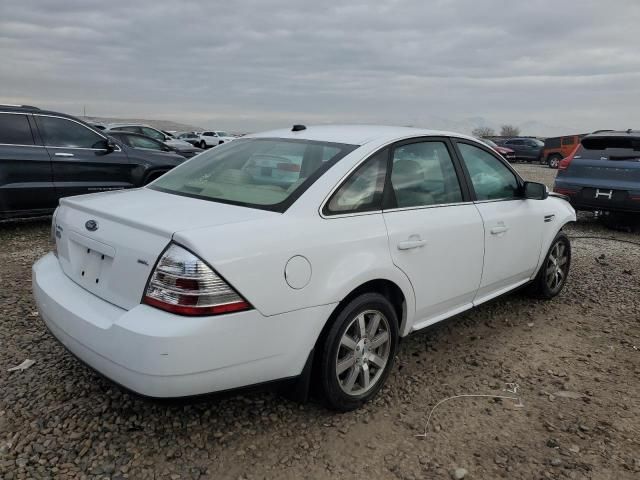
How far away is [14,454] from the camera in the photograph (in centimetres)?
242

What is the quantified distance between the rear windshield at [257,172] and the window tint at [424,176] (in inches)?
13.6

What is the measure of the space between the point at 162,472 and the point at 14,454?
71cm

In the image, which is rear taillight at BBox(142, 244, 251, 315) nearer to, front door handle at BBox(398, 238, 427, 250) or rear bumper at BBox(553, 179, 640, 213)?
front door handle at BBox(398, 238, 427, 250)

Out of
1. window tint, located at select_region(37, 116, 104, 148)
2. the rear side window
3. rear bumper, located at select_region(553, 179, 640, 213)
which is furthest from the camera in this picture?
the rear side window

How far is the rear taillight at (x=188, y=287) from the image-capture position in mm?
2166

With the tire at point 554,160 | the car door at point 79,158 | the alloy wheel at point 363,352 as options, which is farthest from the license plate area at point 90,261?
the tire at point 554,160

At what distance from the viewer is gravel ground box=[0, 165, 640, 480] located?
2430 mm

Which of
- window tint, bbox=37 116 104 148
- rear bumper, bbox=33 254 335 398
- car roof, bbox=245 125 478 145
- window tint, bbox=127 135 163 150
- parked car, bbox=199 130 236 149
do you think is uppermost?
car roof, bbox=245 125 478 145

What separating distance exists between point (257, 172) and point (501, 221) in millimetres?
1798

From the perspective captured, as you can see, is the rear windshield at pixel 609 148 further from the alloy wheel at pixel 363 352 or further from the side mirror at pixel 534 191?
the alloy wheel at pixel 363 352

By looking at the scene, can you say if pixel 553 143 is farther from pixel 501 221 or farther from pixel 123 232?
pixel 123 232

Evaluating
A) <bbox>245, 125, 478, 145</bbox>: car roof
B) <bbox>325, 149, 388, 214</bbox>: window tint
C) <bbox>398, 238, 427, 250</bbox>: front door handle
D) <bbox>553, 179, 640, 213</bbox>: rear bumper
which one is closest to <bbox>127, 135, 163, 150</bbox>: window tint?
<bbox>553, 179, 640, 213</bbox>: rear bumper

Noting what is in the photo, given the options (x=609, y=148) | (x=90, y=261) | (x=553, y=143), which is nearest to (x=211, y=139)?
(x=553, y=143)

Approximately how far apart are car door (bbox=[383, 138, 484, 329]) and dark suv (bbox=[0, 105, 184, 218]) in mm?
5152
